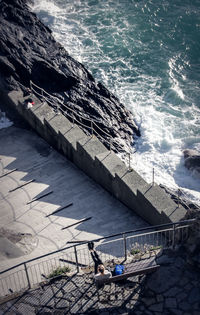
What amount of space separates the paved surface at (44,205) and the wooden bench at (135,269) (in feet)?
10.1

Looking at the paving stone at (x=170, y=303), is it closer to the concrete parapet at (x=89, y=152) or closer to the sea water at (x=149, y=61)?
the concrete parapet at (x=89, y=152)

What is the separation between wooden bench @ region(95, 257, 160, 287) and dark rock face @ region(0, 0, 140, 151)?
11.8 m

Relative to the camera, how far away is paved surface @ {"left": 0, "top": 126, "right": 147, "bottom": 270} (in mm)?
17219

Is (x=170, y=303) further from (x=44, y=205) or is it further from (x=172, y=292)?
(x=44, y=205)

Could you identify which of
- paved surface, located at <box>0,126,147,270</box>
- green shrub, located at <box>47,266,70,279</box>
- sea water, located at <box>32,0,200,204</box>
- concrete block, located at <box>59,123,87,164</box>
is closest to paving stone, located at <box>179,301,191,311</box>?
green shrub, located at <box>47,266,70,279</box>

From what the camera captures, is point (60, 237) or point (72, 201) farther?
point (72, 201)

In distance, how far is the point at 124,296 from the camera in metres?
14.0

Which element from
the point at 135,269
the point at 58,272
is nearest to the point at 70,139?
the point at 58,272

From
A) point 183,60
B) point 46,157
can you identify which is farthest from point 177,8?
point 46,157

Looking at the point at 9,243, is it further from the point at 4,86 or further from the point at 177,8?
the point at 177,8

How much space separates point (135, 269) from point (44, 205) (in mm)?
5514

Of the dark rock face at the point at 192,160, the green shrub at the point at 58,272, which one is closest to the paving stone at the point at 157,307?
the green shrub at the point at 58,272

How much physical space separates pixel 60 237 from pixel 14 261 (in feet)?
5.95

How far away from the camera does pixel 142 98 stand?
1265 inches
